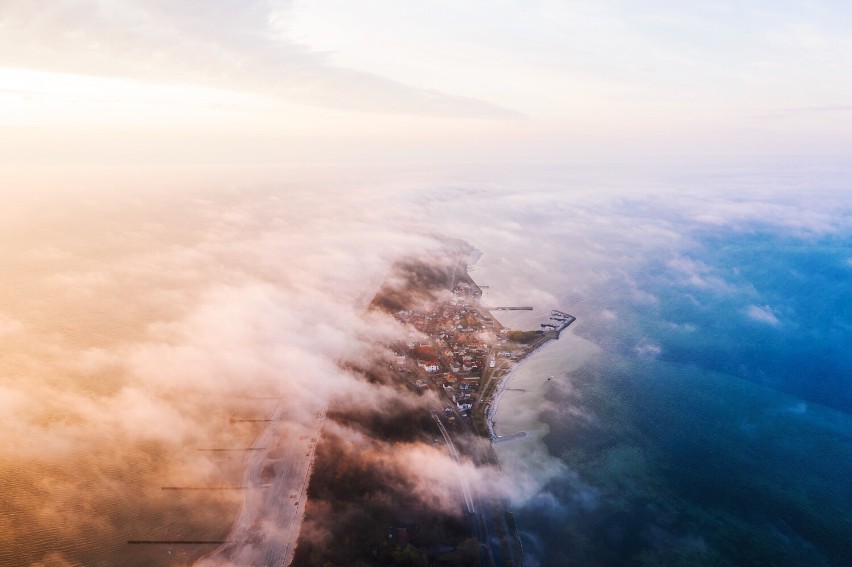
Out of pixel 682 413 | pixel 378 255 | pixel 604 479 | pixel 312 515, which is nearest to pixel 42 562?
pixel 312 515

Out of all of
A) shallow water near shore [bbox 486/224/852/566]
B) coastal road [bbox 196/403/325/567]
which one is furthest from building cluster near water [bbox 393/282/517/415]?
coastal road [bbox 196/403/325/567]

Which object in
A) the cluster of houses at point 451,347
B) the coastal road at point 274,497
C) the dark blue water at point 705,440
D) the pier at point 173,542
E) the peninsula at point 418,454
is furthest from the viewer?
the cluster of houses at point 451,347

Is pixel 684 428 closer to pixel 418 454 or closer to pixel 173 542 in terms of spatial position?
pixel 418 454

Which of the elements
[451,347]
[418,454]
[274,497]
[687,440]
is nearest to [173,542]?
[274,497]

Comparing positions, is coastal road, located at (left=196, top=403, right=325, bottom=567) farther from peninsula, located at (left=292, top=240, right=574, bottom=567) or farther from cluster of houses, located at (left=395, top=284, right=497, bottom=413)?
cluster of houses, located at (left=395, top=284, right=497, bottom=413)

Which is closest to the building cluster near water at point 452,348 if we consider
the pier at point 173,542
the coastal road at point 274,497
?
the coastal road at point 274,497

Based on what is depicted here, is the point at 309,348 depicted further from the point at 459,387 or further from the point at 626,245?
the point at 626,245

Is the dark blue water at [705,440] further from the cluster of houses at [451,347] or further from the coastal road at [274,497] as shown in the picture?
the coastal road at [274,497]

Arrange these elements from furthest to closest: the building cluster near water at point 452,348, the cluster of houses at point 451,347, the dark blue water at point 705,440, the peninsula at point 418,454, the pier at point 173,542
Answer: the cluster of houses at point 451,347, the building cluster near water at point 452,348, the dark blue water at point 705,440, the peninsula at point 418,454, the pier at point 173,542
